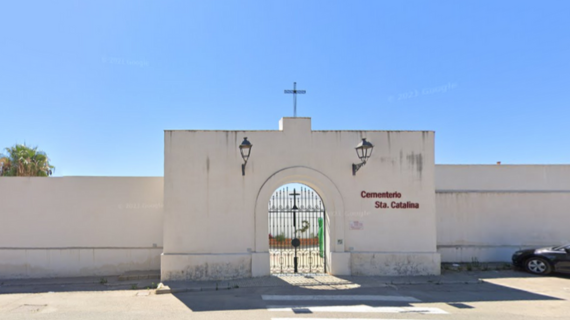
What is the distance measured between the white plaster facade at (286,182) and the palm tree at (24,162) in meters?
11.8

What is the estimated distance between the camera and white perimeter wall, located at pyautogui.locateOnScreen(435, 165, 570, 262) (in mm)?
14844

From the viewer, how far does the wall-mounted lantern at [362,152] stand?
11.3 metres

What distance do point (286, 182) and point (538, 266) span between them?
851 centimetres

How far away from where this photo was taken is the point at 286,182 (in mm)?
12359

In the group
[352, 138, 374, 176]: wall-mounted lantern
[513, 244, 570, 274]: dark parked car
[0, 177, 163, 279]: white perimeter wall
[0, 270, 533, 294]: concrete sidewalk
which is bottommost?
[0, 270, 533, 294]: concrete sidewalk

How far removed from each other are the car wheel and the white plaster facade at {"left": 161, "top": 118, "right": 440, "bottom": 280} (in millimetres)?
3551

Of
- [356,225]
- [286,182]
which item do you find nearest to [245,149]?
[286,182]

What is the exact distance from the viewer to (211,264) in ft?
38.2

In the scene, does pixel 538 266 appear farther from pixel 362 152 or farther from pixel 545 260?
pixel 362 152

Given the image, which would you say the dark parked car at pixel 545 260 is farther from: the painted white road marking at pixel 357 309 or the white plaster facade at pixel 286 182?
the painted white road marking at pixel 357 309

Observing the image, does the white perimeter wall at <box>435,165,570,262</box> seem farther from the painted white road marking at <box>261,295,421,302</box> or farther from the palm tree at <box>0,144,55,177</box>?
the palm tree at <box>0,144,55,177</box>

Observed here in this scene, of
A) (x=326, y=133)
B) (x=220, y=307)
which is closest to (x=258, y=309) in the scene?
Answer: (x=220, y=307)

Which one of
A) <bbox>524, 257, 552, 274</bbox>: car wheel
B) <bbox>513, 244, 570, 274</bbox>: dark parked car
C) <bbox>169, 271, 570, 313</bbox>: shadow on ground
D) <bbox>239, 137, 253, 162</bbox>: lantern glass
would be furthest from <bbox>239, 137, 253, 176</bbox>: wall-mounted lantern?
<bbox>524, 257, 552, 274</bbox>: car wheel

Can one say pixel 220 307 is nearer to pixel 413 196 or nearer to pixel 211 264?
pixel 211 264
